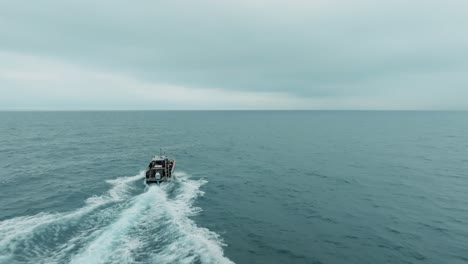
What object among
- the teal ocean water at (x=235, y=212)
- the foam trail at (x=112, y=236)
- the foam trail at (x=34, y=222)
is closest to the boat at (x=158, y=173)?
the teal ocean water at (x=235, y=212)

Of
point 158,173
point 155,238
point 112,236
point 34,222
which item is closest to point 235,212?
point 155,238

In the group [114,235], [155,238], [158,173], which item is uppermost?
[158,173]

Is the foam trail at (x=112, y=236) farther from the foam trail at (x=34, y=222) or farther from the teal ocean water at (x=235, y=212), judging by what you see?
the foam trail at (x=34, y=222)

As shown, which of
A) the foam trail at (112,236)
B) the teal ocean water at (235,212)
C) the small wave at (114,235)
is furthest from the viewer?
the teal ocean water at (235,212)

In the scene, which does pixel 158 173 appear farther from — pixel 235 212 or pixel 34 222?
pixel 34 222

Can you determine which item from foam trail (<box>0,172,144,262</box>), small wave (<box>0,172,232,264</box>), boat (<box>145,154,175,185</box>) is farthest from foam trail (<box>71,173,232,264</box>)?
boat (<box>145,154,175,185</box>)

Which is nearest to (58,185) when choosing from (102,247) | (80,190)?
(80,190)

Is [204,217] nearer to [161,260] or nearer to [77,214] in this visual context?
[161,260]

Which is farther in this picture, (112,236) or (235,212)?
(235,212)

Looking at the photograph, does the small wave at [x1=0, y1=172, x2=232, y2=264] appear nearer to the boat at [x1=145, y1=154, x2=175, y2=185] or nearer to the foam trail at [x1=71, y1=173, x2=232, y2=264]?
the foam trail at [x1=71, y1=173, x2=232, y2=264]
